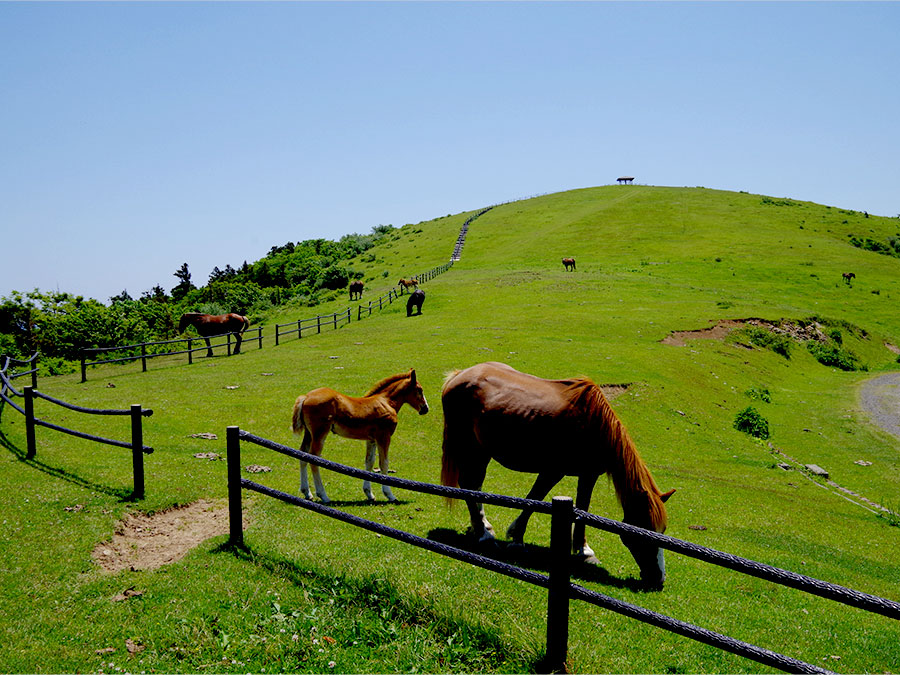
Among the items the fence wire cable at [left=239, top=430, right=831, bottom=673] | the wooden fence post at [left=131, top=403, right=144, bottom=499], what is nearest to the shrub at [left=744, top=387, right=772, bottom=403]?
the fence wire cable at [left=239, top=430, right=831, bottom=673]

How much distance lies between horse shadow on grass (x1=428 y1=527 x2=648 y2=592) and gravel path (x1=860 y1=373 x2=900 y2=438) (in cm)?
1802

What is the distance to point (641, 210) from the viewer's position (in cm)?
7500

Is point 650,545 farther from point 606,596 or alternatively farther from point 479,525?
point 606,596

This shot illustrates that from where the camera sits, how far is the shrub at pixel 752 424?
1895 centimetres

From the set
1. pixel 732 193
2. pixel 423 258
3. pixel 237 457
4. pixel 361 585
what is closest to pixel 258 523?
pixel 237 457

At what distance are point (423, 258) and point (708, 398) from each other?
47.4 meters

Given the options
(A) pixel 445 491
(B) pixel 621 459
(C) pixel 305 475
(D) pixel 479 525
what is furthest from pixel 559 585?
(C) pixel 305 475

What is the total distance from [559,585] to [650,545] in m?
2.83

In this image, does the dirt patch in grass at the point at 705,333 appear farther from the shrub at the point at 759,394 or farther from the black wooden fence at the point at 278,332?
the black wooden fence at the point at 278,332

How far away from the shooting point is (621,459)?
7.11 metres

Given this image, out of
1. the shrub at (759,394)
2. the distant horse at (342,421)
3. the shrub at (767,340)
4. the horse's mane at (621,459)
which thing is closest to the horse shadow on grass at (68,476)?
the distant horse at (342,421)

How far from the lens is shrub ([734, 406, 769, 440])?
62.2ft

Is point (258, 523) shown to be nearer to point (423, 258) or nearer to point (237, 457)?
point (237, 457)

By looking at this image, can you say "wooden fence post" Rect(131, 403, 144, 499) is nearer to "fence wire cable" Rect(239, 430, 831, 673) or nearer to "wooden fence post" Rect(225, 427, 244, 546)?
"wooden fence post" Rect(225, 427, 244, 546)
